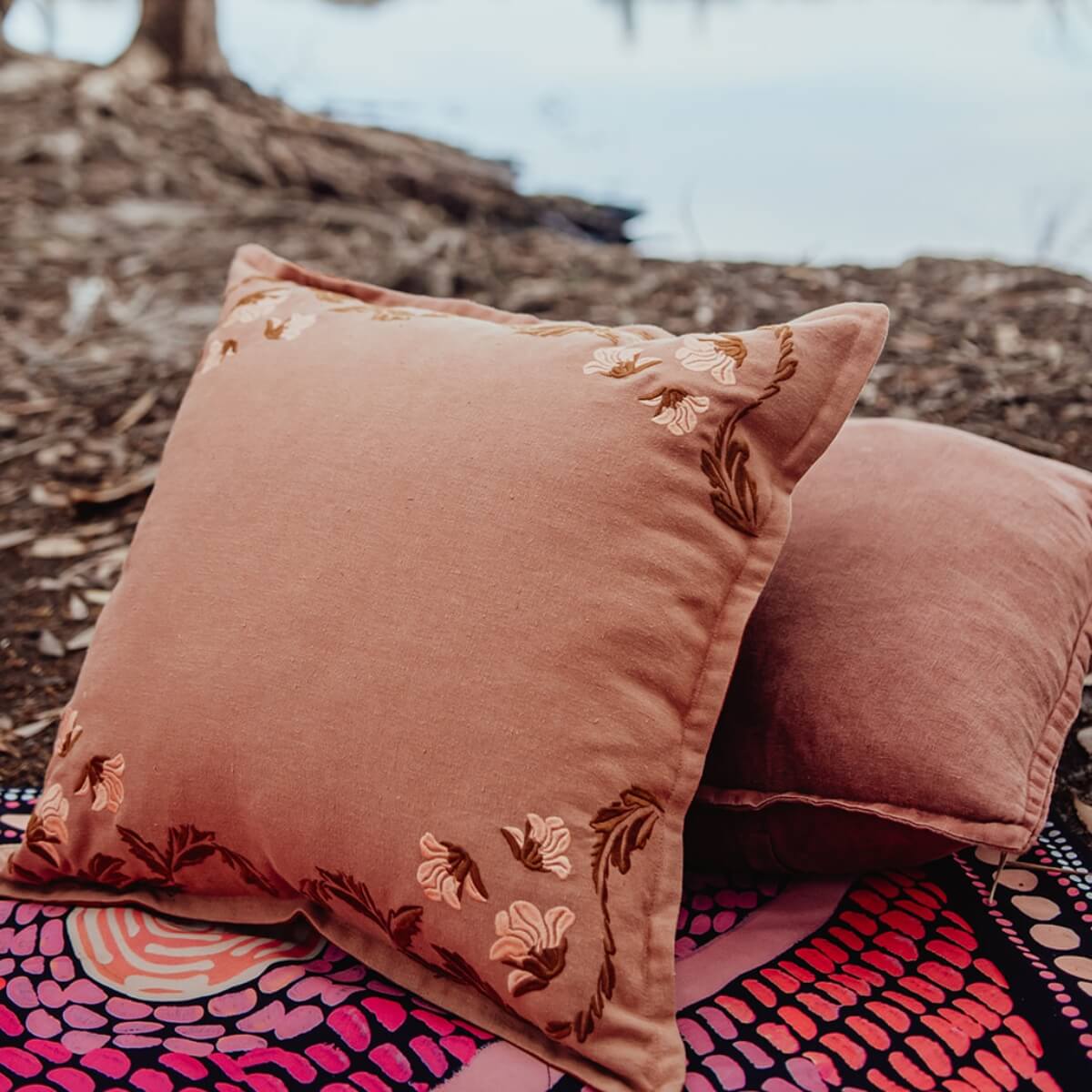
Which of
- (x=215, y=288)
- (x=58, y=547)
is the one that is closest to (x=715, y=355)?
(x=58, y=547)

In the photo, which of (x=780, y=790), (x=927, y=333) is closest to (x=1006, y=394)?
(x=927, y=333)

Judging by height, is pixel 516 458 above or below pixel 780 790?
above

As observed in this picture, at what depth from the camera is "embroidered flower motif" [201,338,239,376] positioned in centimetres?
95

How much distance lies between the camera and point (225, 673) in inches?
30.7

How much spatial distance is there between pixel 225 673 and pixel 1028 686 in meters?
0.57

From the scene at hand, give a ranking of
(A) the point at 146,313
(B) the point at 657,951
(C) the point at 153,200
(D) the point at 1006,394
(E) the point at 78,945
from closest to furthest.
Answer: (B) the point at 657,951
(E) the point at 78,945
(D) the point at 1006,394
(A) the point at 146,313
(C) the point at 153,200

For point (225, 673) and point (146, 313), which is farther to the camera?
point (146, 313)

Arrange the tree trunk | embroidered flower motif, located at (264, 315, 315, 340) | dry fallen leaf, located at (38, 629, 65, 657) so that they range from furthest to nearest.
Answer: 1. the tree trunk
2. dry fallen leaf, located at (38, 629, 65, 657)
3. embroidered flower motif, located at (264, 315, 315, 340)

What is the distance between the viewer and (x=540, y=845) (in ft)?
2.32

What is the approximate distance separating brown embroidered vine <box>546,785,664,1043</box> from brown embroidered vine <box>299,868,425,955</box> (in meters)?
0.11

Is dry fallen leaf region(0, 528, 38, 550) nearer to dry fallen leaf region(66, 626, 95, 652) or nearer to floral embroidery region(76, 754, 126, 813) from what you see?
dry fallen leaf region(66, 626, 95, 652)

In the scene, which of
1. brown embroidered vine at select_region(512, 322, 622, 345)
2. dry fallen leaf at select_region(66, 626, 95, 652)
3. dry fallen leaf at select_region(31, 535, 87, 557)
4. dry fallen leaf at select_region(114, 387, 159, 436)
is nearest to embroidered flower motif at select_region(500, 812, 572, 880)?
brown embroidered vine at select_region(512, 322, 622, 345)

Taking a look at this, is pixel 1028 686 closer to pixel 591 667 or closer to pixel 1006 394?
pixel 591 667

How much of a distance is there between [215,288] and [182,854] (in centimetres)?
161
